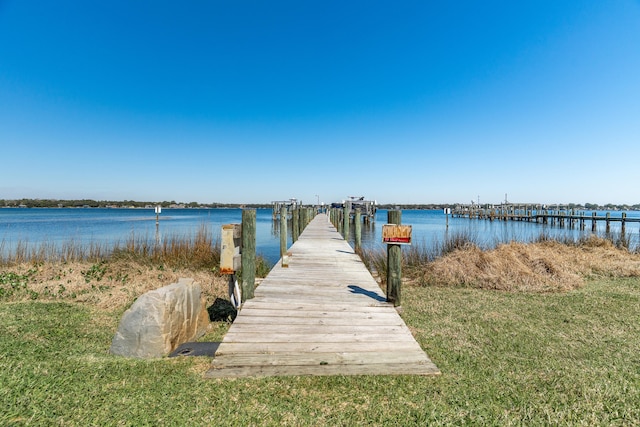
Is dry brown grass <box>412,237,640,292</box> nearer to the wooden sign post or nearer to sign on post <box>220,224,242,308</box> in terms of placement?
the wooden sign post

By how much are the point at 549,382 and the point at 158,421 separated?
3.52 metres

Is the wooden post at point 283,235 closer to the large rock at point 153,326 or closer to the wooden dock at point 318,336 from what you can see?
the wooden dock at point 318,336

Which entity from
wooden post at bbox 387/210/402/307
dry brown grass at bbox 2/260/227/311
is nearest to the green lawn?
wooden post at bbox 387/210/402/307

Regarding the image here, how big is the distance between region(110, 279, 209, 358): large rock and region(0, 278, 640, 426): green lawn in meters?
0.23

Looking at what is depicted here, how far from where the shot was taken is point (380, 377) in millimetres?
2885

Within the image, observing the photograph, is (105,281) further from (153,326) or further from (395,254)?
(395,254)

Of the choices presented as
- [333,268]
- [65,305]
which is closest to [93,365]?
[65,305]

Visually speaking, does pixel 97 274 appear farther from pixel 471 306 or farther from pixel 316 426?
pixel 471 306

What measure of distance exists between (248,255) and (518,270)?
6.66 m

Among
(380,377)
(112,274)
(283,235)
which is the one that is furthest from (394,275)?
(112,274)

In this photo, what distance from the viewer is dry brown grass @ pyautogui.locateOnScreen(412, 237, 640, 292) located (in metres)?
7.01

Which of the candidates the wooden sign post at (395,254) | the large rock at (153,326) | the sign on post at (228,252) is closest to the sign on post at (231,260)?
the sign on post at (228,252)

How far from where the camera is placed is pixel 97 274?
7316mm

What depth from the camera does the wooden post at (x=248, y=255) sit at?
4809mm
